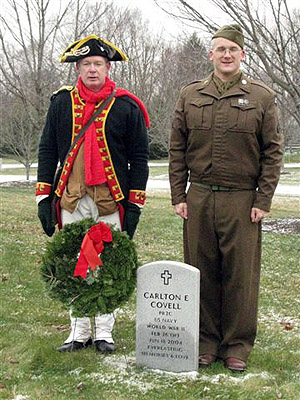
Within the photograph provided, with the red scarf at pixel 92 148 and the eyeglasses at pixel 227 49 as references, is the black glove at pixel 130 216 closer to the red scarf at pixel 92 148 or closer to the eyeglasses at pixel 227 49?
the red scarf at pixel 92 148

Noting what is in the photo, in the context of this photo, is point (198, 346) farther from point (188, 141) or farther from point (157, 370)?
point (188, 141)

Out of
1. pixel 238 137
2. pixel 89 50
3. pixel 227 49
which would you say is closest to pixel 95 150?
pixel 89 50

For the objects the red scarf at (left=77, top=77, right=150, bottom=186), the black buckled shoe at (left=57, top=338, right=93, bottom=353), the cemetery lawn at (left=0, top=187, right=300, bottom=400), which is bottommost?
the cemetery lawn at (left=0, top=187, right=300, bottom=400)

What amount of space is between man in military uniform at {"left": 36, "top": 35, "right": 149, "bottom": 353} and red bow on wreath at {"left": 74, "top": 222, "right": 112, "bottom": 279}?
0.26 metres

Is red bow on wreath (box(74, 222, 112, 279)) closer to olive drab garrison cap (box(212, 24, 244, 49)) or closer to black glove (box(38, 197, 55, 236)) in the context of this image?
black glove (box(38, 197, 55, 236))

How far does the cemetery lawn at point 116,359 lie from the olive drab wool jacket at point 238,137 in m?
1.17

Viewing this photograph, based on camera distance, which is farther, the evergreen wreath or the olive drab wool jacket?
the evergreen wreath

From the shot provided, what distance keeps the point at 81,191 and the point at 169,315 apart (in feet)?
3.44

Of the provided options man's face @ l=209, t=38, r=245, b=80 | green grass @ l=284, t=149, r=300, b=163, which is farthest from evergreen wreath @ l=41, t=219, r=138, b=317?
green grass @ l=284, t=149, r=300, b=163

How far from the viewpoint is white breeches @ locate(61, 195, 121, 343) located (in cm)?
454

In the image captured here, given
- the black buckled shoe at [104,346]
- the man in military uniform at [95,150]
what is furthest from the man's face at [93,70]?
the black buckled shoe at [104,346]

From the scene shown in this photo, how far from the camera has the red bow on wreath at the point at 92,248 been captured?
167 inches

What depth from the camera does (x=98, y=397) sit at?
394 centimetres

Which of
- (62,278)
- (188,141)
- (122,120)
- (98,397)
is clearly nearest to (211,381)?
(98,397)
